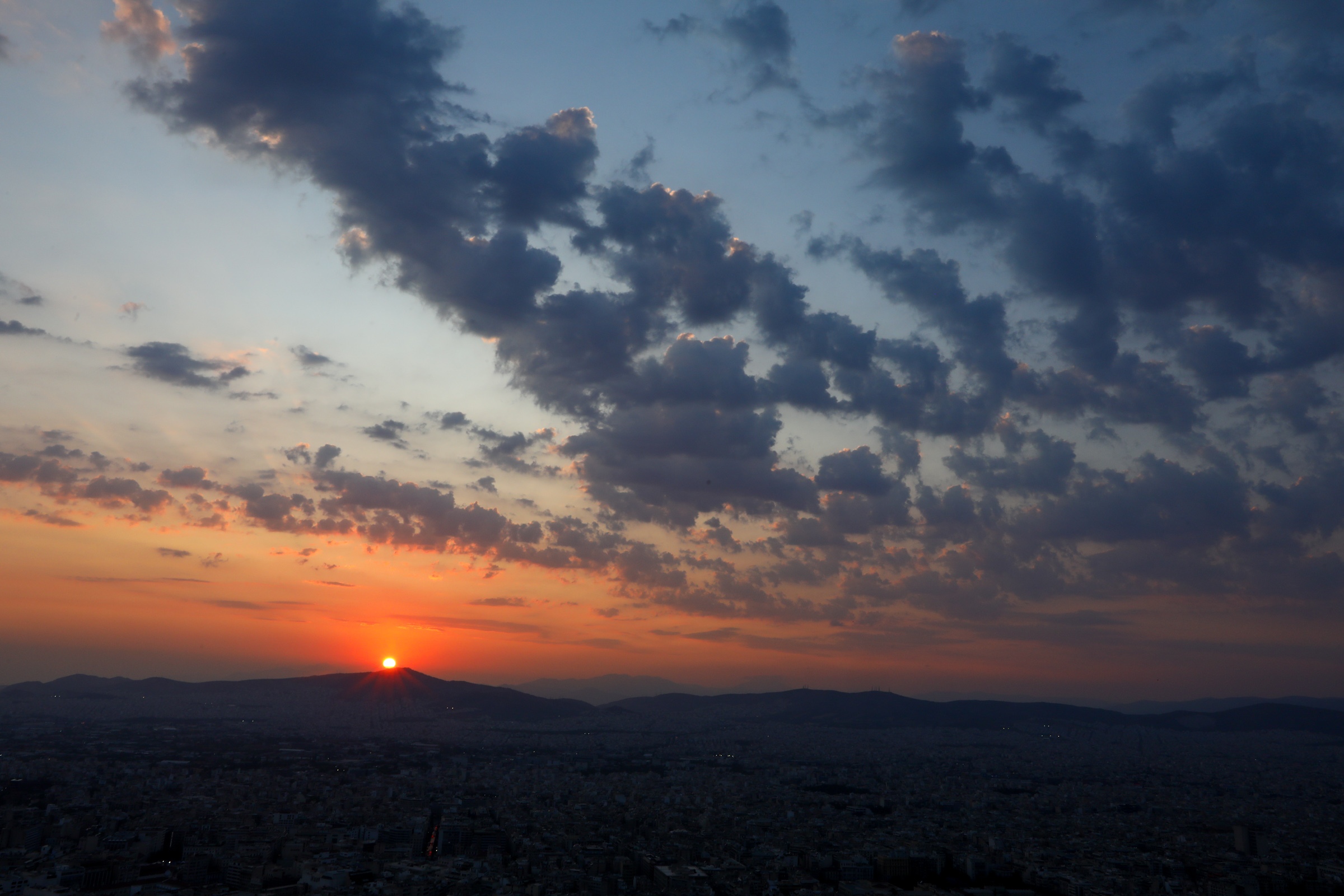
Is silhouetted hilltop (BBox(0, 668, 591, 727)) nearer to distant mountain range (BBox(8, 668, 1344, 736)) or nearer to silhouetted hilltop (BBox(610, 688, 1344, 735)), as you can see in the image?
distant mountain range (BBox(8, 668, 1344, 736))

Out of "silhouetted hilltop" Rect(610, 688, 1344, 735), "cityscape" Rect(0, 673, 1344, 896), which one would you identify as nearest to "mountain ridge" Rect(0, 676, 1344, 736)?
"silhouetted hilltop" Rect(610, 688, 1344, 735)

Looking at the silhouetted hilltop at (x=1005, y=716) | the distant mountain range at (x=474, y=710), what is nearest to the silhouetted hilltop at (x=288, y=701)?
the distant mountain range at (x=474, y=710)

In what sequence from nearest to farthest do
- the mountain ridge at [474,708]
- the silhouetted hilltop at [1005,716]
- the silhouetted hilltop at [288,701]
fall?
the silhouetted hilltop at [288,701], the mountain ridge at [474,708], the silhouetted hilltop at [1005,716]

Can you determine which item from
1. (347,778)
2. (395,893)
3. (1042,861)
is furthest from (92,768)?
(1042,861)

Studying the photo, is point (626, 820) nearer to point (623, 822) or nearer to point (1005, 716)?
point (623, 822)

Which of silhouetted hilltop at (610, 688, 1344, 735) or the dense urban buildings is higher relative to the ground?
the dense urban buildings

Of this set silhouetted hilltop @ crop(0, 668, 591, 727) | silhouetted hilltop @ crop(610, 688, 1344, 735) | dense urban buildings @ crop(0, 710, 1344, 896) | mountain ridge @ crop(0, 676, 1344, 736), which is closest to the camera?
dense urban buildings @ crop(0, 710, 1344, 896)

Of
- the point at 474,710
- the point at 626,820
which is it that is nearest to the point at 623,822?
the point at 626,820

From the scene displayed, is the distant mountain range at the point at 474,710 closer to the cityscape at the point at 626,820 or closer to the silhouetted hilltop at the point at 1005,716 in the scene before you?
the silhouetted hilltop at the point at 1005,716

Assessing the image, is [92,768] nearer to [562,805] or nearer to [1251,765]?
[562,805]
